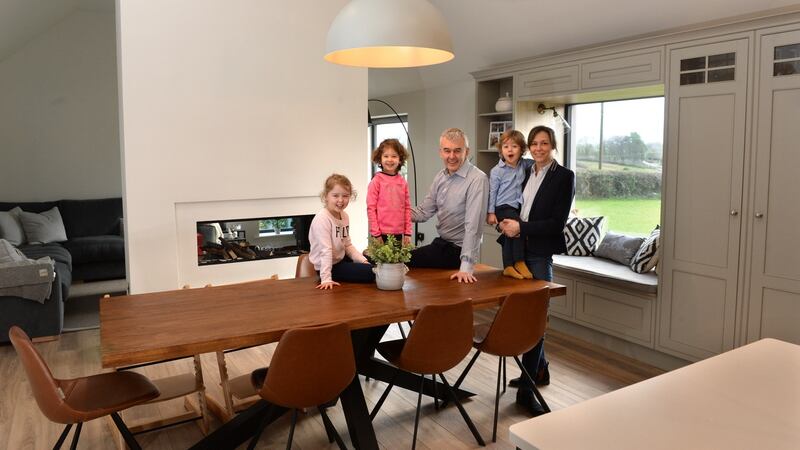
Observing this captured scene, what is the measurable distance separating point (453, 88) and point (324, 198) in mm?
3727

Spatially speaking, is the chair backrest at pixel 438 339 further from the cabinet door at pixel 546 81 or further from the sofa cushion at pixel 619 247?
the cabinet door at pixel 546 81

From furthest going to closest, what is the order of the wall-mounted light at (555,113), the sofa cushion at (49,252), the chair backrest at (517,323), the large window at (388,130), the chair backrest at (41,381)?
1. the large window at (388,130)
2. the sofa cushion at (49,252)
3. the wall-mounted light at (555,113)
4. the chair backrest at (517,323)
5. the chair backrest at (41,381)

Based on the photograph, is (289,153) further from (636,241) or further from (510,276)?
(636,241)

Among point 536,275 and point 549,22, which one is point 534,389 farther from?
point 549,22

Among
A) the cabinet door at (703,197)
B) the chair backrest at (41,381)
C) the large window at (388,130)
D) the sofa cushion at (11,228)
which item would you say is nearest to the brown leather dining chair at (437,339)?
the chair backrest at (41,381)

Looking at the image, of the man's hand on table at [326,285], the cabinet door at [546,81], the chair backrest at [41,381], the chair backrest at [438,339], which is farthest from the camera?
the cabinet door at [546,81]

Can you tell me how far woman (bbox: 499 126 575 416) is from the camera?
3.52 metres

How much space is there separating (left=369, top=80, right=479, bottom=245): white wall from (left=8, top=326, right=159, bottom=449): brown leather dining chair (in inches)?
168

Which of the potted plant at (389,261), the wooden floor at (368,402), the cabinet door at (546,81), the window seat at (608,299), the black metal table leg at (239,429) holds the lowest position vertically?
the wooden floor at (368,402)

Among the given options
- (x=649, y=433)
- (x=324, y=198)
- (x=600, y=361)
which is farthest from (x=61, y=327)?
(x=649, y=433)

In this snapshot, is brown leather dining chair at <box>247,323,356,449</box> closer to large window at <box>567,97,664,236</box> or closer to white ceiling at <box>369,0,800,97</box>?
white ceiling at <box>369,0,800,97</box>

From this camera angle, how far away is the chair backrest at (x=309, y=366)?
235 centimetres

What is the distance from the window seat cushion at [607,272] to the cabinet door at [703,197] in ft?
0.49

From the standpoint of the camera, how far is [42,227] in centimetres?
692
